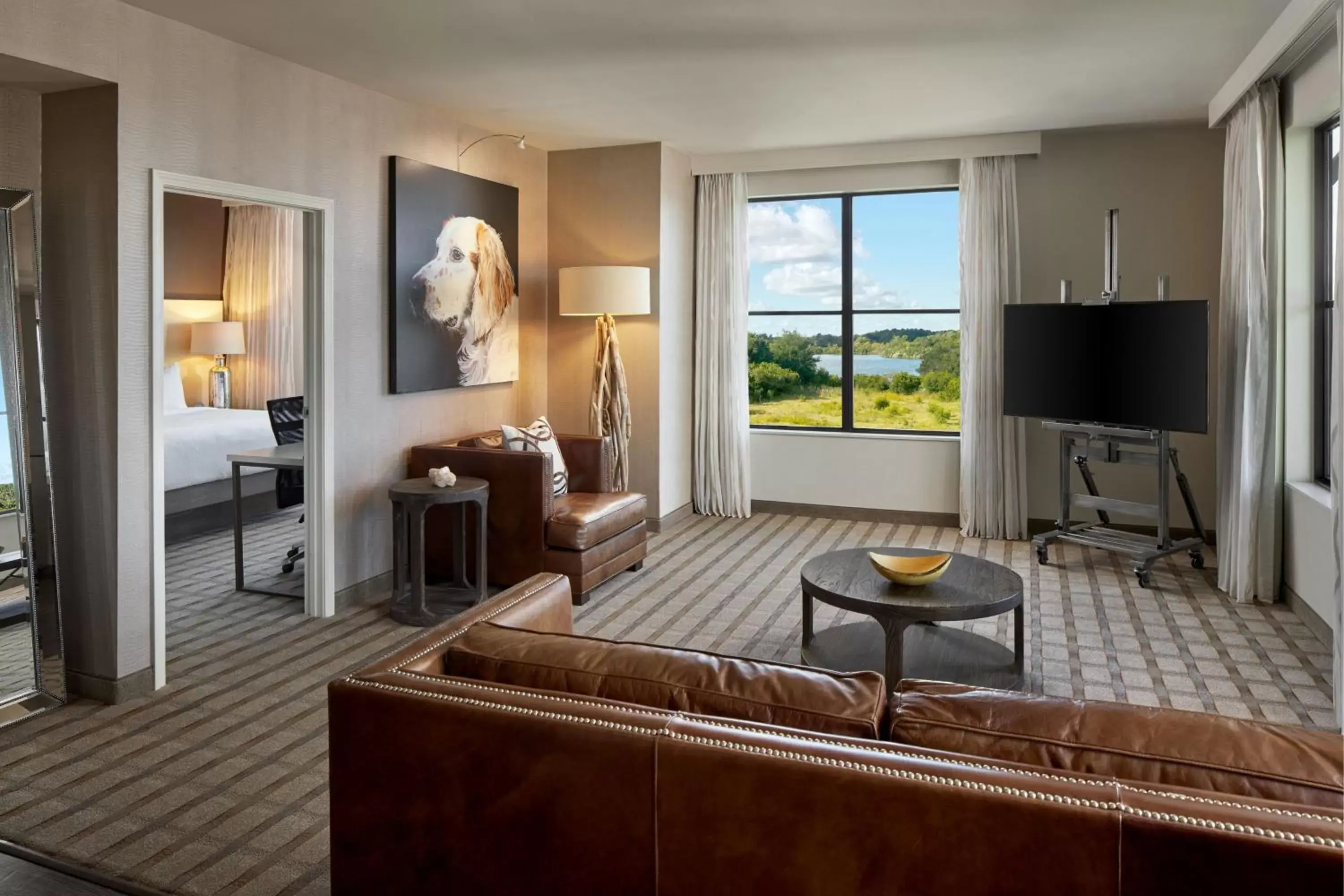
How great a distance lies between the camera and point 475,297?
558cm

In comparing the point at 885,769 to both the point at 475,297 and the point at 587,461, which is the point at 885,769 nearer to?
the point at 587,461

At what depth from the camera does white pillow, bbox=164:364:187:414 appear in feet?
25.0

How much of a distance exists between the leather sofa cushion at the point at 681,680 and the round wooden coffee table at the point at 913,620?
1.69 m

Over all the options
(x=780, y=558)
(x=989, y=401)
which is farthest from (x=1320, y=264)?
(x=780, y=558)

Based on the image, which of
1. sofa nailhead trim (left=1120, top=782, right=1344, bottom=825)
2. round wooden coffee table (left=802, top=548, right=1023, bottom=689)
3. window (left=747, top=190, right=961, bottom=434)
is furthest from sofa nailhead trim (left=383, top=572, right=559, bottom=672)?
window (left=747, top=190, right=961, bottom=434)

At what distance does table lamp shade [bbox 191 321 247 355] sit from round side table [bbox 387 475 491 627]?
407cm

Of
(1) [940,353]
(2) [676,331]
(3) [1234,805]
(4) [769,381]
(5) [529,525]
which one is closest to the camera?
(3) [1234,805]

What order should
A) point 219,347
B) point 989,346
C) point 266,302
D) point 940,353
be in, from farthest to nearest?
1. point 266,302
2. point 219,347
3. point 940,353
4. point 989,346

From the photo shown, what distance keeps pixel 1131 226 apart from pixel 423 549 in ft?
16.0

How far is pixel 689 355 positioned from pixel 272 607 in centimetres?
352

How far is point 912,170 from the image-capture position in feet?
21.1

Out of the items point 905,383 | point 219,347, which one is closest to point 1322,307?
point 905,383

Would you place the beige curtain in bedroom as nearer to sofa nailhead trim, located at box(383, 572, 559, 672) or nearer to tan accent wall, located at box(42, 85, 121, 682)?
tan accent wall, located at box(42, 85, 121, 682)

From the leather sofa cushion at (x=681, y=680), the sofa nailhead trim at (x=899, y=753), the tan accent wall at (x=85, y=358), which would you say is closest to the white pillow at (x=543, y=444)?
the tan accent wall at (x=85, y=358)
